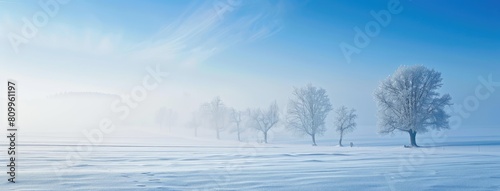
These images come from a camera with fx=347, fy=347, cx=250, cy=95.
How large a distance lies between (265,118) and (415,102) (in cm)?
3181

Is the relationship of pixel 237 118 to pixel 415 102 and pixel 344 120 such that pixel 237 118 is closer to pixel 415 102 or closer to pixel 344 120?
pixel 344 120

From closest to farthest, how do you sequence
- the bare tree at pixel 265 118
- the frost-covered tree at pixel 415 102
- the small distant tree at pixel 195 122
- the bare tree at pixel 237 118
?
the frost-covered tree at pixel 415 102 → the bare tree at pixel 265 118 → the bare tree at pixel 237 118 → the small distant tree at pixel 195 122

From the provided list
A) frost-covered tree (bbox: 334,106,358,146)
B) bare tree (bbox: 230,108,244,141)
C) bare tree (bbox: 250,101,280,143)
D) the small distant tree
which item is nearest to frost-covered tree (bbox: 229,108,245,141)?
bare tree (bbox: 230,108,244,141)

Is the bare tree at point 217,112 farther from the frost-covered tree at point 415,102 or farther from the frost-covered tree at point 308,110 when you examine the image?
the frost-covered tree at point 415,102

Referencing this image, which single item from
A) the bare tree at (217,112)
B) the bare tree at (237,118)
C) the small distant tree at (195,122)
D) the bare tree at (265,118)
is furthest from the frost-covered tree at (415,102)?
the small distant tree at (195,122)

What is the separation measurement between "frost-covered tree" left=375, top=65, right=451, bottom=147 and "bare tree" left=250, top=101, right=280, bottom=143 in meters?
27.9

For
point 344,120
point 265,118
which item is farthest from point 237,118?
point 344,120

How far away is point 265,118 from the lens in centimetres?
6881

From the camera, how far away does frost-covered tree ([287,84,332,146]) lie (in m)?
56.0

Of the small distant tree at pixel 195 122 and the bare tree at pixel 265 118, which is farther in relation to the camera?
the small distant tree at pixel 195 122

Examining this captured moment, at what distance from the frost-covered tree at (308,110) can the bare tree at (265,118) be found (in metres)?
11.6

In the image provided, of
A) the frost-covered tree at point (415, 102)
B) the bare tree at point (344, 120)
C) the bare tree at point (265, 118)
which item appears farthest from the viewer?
the bare tree at point (265, 118)

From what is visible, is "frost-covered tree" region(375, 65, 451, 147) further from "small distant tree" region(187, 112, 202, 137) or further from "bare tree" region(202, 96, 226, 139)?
"small distant tree" region(187, 112, 202, 137)

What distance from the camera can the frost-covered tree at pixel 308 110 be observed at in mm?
56000
